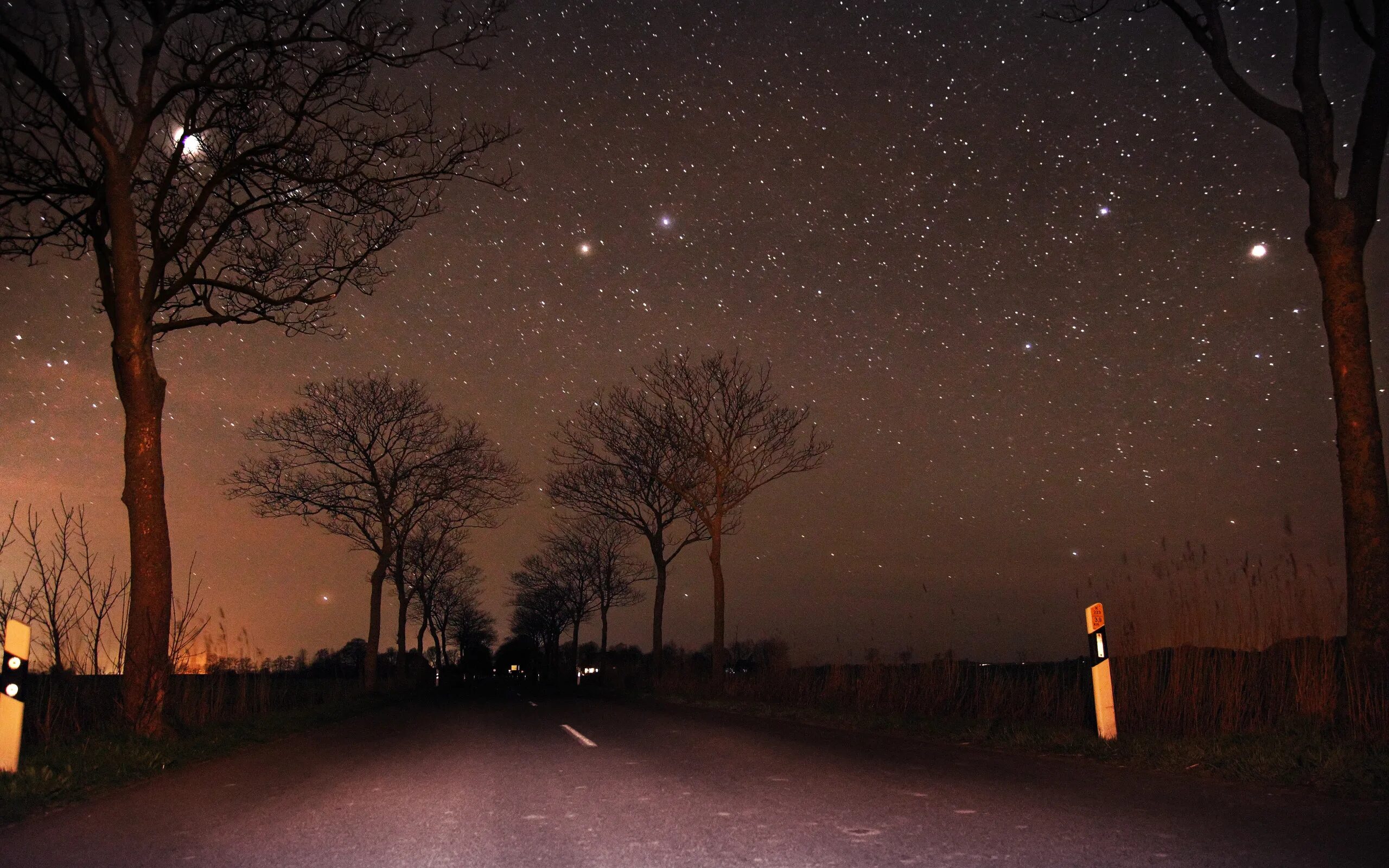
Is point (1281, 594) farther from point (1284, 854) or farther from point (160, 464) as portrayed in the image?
point (160, 464)

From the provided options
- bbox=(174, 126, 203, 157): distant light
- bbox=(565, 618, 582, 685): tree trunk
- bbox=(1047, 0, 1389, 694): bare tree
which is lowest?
bbox=(565, 618, 582, 685): tree trunk

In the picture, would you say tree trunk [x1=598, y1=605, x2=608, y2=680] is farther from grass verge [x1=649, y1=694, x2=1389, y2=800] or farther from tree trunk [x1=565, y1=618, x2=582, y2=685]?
grass verge [x1=649, y1=694, x2=1389, y2=800]

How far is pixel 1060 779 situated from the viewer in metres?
6.48

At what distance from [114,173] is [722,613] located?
1764cm

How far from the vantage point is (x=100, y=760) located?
24.8 feet

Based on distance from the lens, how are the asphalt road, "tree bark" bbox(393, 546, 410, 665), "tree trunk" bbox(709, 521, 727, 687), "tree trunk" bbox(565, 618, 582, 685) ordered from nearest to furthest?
the asphalt road
"tree trunk" bbox(709, 521, 727, 687)
"tree bark" bbox(393, 546, 410, 665)
"tree trunk" bbox(565, 618, 582, 685)

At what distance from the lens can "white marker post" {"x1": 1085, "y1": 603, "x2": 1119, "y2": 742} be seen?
8250 millimetres

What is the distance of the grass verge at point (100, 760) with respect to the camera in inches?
237

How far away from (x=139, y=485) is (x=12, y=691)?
3425 mm

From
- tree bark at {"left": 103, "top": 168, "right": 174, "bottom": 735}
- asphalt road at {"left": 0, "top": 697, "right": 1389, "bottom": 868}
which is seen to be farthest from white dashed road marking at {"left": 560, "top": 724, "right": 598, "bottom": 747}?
tree bark at {"left": 103, "top": 168, "right": 174, "bottom": 735}

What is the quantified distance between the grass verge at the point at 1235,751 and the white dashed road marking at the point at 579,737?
379 cm

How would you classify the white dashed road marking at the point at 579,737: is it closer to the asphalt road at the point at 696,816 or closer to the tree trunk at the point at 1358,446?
the asphalt road at the point at 696,816

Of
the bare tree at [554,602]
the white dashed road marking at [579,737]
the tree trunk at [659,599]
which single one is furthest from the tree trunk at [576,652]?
the white dashed road marking at [579,737]

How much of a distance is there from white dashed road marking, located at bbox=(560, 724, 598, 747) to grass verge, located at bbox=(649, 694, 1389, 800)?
149 inches
